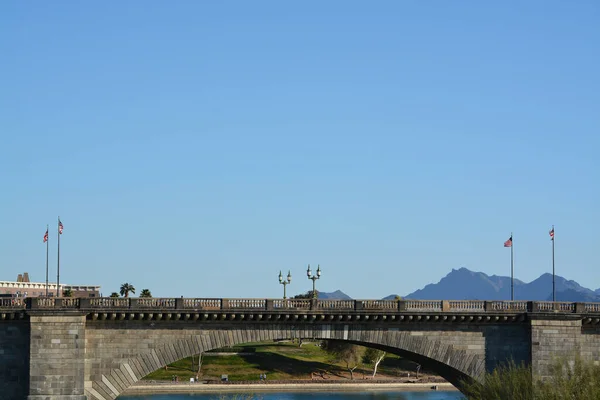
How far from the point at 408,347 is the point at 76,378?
22155 mm

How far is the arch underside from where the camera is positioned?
64.3 meters

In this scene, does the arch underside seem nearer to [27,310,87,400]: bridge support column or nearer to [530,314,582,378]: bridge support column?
[27,310,87,400]: bridge support column

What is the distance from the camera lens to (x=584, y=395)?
177 feet

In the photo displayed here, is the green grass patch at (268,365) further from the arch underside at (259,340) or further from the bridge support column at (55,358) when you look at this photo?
the bridge support column at (55,358)

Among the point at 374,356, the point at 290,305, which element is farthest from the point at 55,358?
the point at 374,356

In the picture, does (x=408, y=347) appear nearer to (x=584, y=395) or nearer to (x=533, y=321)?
(x=533, y=321)

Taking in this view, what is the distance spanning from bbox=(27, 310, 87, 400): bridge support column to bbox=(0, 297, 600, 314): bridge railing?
901 millimetres

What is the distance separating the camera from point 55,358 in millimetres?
62312

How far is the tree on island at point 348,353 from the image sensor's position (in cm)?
12419

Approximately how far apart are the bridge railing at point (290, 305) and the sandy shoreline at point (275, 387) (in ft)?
157

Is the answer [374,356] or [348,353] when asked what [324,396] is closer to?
[348,353]

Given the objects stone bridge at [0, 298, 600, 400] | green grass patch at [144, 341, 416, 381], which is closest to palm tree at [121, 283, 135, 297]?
green grass patch at [144, 341, 416, 381]

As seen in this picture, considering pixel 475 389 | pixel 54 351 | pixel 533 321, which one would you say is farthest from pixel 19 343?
pixel 533 321

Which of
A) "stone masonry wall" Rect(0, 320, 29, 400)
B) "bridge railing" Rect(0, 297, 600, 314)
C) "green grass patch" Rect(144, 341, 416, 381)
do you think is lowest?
"green grass patch" Rect(144, 341, 416, 381)
